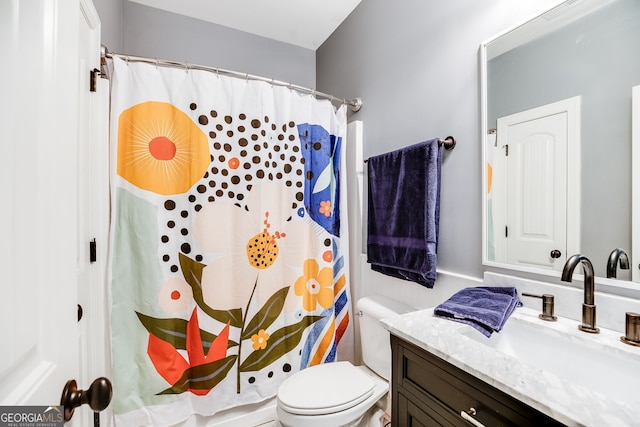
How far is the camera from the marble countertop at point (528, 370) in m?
0.52

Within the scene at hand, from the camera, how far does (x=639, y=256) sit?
0.80 metres

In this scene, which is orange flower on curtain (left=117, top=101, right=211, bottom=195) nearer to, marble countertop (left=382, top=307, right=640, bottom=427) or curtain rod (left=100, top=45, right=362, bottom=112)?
curtain rod (left=100, top=45, right=362, bottom=112)

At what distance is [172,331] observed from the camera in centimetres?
148

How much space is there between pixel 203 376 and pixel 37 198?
1.40m

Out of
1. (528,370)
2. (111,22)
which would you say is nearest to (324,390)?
(528,370)

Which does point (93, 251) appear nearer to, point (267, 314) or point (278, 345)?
point (267, 314)

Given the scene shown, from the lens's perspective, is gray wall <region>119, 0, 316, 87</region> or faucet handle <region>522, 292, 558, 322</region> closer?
faucet handle <region>522, 292, 558, 322</region>

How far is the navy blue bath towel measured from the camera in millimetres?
1335

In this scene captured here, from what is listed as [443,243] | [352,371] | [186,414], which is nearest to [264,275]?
[352,371]

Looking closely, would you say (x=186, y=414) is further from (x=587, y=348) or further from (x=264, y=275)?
(x=587, y=348)

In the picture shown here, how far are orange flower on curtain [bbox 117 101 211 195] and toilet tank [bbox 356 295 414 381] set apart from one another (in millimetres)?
1165

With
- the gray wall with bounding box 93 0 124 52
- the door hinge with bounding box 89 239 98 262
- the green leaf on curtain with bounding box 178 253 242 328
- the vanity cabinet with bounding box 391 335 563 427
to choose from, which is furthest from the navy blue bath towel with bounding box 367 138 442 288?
the gray wall with bounding box 93 0 124 52

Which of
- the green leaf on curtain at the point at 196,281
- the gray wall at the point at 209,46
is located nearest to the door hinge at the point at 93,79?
the gray wall at the point at 209,46

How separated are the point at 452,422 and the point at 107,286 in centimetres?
150
